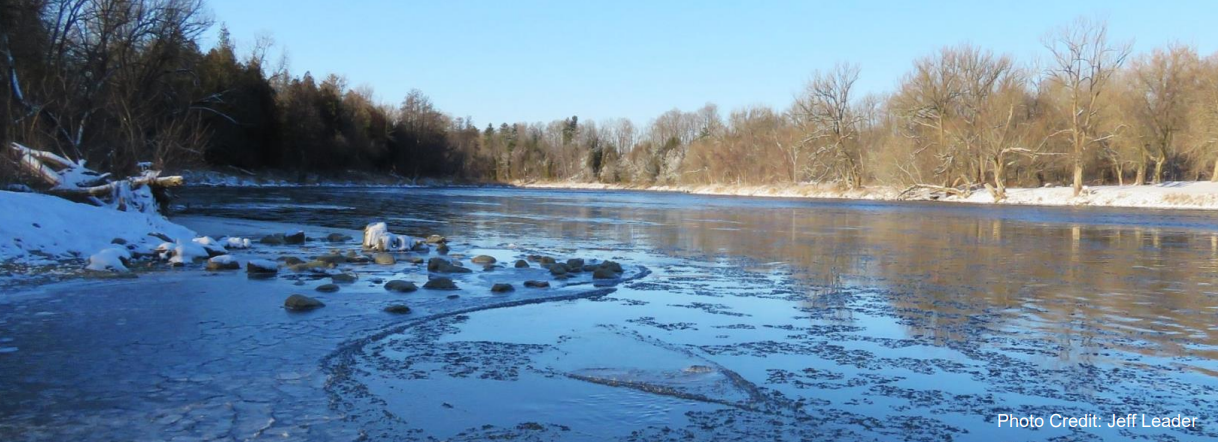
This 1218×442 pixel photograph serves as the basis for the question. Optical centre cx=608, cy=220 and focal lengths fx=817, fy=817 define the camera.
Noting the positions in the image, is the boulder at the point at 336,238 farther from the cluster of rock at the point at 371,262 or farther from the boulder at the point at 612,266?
the boulder at the point at 612,266

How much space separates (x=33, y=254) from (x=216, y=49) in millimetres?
68990

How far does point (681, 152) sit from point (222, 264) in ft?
347

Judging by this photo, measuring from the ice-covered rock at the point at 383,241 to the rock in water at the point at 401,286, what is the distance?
20.6ft

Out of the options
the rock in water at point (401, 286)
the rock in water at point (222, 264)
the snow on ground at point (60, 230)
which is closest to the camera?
the rock in water at point (401, 286)

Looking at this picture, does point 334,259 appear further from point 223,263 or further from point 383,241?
point 383,241

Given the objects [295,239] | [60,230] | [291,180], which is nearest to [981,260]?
[295,239]

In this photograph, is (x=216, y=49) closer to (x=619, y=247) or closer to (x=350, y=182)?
(x=350, y=182)

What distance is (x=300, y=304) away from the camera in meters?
9.92

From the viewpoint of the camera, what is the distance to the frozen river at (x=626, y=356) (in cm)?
552

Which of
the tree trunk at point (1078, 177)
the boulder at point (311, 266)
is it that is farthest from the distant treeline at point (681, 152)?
the boulder at point (311, 266)

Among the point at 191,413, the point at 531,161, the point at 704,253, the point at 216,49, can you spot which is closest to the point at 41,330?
the point at 191,413

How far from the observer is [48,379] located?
6.35 meters

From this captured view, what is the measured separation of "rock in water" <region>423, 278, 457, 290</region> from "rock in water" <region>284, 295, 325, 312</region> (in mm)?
2064

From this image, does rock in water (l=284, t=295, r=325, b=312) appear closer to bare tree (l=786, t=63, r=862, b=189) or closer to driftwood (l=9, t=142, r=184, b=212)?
driftwood (l=9, t=142, r=184, b=212)
